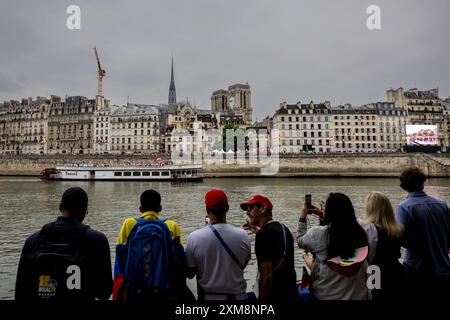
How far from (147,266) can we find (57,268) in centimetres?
93

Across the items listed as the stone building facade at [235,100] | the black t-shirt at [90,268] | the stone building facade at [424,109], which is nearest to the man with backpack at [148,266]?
the black t-shirt at [90,268]

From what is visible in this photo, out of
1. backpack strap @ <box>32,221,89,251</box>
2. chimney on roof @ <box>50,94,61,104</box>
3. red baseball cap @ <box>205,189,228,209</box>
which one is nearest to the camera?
backpack strap @ <box>32,221,89,251</box>

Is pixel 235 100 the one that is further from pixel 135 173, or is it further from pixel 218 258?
pixel 218 258

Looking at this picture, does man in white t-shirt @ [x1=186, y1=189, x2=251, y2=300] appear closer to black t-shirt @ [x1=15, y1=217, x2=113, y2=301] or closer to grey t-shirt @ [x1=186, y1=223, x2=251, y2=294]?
grey t-shirt @ [x1=186, y1=223, x2=251, y2=294]

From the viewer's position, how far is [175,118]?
359 feet

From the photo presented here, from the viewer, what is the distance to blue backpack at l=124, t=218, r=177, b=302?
367cm

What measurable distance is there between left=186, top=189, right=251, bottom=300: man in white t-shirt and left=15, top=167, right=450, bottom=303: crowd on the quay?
12 millimetres

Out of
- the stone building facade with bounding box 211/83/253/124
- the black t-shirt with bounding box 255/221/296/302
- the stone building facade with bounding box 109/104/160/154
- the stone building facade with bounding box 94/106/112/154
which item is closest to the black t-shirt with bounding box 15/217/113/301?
the black t-shirt with bounding box 255/221/296/302

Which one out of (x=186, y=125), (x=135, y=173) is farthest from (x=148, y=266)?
(x=186, y=125)

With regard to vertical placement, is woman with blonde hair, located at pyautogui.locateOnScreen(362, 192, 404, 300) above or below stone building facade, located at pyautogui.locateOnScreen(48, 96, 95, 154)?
below

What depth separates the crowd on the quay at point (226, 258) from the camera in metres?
3.49

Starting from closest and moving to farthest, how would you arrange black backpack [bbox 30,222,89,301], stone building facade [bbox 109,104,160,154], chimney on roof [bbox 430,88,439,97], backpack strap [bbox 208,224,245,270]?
black backpack [bbox 30,222,89,301] < backpack strap [bbox 208,224,245,270] < stone building facade [bbox 109,104,160,154] < chimney on roof [bbox 430,88,439,97]
